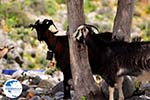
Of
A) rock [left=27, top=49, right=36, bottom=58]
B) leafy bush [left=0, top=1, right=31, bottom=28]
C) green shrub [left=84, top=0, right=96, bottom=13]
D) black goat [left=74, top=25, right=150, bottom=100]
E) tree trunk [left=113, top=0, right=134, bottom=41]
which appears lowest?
rock [left=27, top=49, right=36, bottom=58]

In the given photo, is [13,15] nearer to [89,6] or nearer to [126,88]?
[89,6]

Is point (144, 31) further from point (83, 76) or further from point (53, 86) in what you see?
point (83, 76)

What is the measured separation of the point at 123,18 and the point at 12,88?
112 inches

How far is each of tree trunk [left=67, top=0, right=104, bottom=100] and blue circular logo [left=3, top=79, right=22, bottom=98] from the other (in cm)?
151

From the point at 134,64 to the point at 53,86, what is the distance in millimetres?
3185

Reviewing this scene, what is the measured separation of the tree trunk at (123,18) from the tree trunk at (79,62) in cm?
176

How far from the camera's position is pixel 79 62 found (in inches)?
366

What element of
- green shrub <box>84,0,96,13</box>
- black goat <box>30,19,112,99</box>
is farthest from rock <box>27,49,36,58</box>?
black goat <box>30,19,112,99</box>

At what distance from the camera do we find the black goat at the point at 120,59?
31.5 feet

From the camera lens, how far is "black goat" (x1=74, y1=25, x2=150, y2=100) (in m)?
9.60

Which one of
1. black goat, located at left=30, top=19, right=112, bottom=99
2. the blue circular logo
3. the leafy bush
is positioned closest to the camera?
the blue circular logo

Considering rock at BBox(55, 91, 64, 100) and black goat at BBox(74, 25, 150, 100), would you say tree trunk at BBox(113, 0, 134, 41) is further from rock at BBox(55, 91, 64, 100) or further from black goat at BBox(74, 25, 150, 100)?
rock at BBox(55, 91, 64, 100)

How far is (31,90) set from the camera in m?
11.6

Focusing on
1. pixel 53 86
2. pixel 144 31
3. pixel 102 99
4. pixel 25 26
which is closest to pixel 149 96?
pixel 102 99
